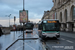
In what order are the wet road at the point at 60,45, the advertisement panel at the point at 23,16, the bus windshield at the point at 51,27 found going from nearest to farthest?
1. the wet road at the point at 60,45
2. the bus windshield at the point at 51,27
3. the advertisement panel at the point at 23,16

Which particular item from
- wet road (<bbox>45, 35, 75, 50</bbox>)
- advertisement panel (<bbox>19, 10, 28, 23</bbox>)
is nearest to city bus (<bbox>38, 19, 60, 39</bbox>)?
wet road (<bbox>45, 35, 75, 50</bbox>)

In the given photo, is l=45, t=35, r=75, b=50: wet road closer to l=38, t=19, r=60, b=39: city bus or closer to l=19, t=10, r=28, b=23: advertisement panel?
l=38, t=19, r=60, b=39: city bus

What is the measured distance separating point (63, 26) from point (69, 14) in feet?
39.6

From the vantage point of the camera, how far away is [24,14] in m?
19.6

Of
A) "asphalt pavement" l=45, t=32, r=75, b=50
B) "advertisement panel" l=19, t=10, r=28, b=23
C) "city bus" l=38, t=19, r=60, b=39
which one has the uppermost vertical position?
"advertisement panel" l=19, t=10, r=28, b=23

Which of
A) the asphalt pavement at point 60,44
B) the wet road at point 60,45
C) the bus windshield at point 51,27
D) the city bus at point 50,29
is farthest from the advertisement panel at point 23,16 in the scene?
the wet road at point 60,45

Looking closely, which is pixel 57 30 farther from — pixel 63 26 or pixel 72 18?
pixel 63 26

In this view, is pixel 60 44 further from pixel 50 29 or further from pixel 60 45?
pixel 50 29

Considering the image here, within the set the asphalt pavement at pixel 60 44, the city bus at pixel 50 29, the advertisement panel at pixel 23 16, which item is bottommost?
the asphalt pavement at pixel 60 44

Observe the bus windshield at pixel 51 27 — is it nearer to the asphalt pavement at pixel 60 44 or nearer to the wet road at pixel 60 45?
the asphalt pavement at pixel 60 44

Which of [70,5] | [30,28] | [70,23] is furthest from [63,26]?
[30,28]

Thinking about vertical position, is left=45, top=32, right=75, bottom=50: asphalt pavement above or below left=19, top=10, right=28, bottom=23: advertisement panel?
below

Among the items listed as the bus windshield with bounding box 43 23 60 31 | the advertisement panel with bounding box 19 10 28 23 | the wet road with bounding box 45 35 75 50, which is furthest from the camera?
the advertisement panel with bounding box 19 10 28 23

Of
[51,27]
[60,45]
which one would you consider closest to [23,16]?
[51,27]
